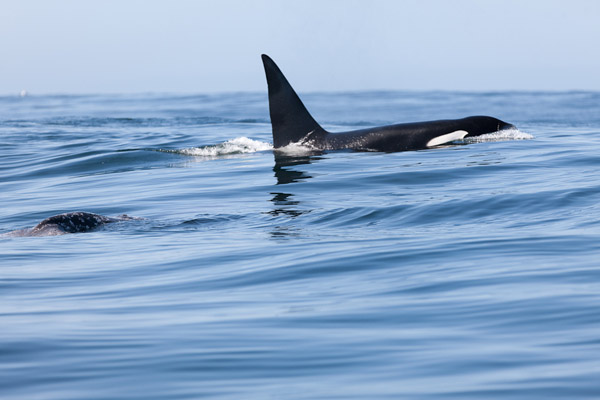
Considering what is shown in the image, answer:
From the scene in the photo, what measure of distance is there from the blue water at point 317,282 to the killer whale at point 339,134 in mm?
1032

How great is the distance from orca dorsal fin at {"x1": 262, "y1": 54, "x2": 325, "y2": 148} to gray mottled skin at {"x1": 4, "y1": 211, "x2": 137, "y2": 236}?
23.5 ft

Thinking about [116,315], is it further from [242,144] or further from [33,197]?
[242,144]

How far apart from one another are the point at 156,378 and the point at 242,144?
16108 millimetres

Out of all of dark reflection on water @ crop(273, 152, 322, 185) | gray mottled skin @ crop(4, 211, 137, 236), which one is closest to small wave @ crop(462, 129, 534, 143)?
dark reflection on water @ crop(273, 152, 322, 185)

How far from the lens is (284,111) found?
1769 cm

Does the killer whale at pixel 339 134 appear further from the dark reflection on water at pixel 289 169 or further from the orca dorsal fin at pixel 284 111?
the dark reflection on water at pixel 289 169

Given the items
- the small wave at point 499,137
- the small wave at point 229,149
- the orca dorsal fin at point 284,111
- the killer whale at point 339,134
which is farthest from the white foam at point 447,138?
the small wave at point 229,149

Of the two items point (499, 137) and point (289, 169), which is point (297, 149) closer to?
point (289, 169)

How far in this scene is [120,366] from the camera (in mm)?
4977

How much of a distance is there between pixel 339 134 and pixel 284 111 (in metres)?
1.53

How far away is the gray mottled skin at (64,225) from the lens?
10.6 meters

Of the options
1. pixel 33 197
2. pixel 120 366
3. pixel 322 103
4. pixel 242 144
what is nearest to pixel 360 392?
pixel 120 366

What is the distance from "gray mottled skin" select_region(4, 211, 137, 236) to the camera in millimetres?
10625

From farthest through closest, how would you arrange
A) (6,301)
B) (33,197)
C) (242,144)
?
(242,144), (33,197), (6,301)
